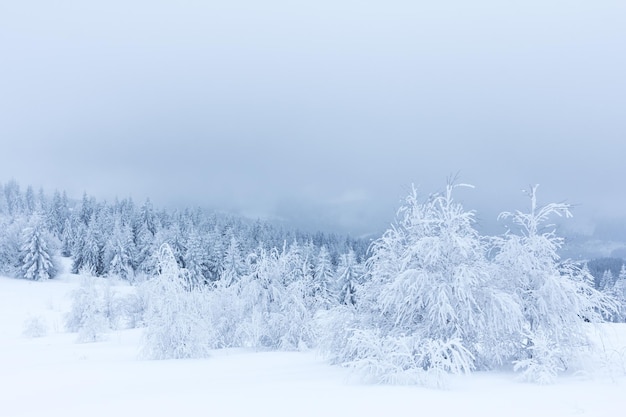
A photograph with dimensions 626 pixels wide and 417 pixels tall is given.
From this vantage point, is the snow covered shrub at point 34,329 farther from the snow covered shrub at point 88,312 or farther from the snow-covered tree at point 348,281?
the snow-covered tree at point 348,281

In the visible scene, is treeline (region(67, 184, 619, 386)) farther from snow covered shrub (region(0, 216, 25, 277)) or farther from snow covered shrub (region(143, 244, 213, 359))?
snow covered shrub (region(0, 216, 25, 277))

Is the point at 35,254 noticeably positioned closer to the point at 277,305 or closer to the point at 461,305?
the point at 277,305

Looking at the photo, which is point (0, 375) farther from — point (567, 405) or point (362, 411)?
point (567, 405)

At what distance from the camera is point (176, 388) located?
9.38 metres

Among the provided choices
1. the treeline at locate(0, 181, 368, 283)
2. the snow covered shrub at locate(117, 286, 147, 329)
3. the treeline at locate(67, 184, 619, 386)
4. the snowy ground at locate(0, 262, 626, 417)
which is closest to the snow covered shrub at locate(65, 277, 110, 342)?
the snow covered shrub at locate(117, 286, 147, 329)

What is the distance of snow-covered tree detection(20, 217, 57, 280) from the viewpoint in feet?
206

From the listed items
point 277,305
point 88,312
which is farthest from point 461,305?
point 88,312

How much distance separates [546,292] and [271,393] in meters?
7.58

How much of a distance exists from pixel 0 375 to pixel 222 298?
33.7 ft

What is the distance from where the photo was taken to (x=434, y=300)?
11141 mm

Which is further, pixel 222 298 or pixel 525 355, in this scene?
pixel 222 298

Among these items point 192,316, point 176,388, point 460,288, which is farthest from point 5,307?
point 460,288

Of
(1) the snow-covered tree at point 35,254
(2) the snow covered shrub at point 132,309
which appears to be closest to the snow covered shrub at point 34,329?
(2) the snow covered shrub at point 132,309

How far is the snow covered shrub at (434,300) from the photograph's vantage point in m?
10.6
